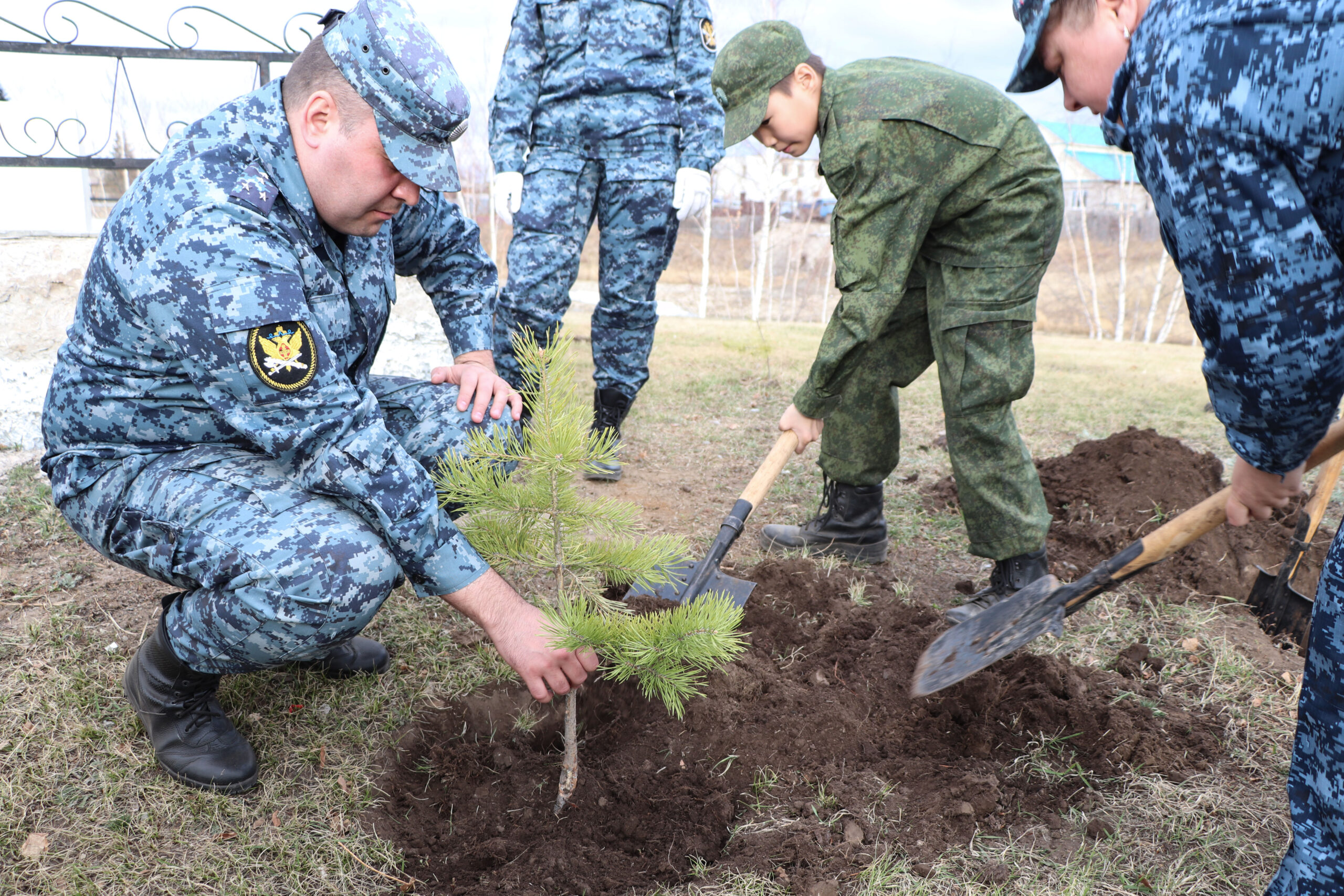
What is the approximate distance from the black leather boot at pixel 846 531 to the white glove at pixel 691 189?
1.59 metres

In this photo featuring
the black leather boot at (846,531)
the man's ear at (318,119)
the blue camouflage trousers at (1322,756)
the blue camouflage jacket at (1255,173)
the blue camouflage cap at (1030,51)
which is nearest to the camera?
the blue camouflage jacket at (1255,173)

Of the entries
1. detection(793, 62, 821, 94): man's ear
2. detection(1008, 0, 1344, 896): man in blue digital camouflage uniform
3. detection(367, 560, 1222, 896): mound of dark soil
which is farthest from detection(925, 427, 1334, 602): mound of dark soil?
detection(793, 62, 821, 94): man's ear

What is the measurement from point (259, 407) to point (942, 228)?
2.16 metres

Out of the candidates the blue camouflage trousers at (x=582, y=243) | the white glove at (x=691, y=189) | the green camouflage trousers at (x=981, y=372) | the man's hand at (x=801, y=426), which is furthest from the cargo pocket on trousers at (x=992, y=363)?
the blue camouflage trousers at (x=582, y=243)

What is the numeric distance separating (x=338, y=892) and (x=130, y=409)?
1.22 meters

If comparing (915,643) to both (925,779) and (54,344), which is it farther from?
(54,344)

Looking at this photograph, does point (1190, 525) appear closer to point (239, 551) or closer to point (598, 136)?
point (239, 551)

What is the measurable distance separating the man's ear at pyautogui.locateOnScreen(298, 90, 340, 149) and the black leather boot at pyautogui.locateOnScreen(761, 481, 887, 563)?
89.6 inches

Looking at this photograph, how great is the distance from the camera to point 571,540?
1.96 metres

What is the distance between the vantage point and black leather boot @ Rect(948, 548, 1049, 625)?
2924mm

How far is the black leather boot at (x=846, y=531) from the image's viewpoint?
342 centimetres

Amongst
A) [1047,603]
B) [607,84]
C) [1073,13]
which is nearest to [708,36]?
[607,84]

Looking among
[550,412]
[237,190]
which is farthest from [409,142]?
[550,412]

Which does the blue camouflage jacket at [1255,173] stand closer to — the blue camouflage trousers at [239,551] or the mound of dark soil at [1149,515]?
the blue camouflage trousers at [239,551]
